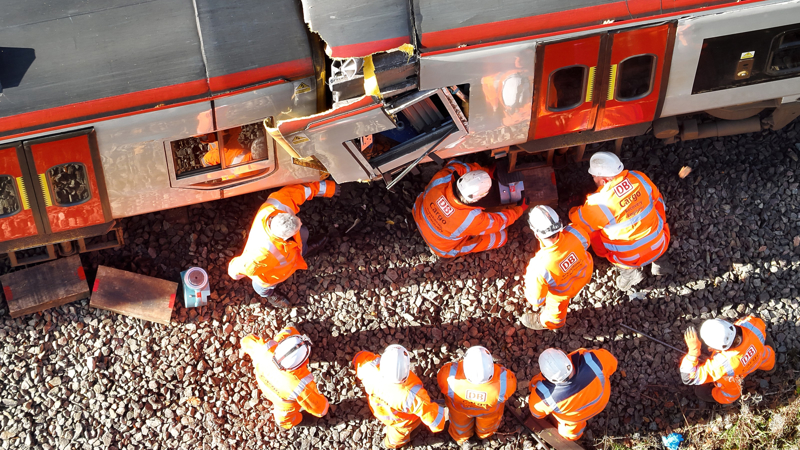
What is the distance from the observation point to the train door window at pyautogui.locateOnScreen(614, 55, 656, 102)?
19.3 ft

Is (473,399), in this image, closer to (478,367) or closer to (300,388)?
(478,367)

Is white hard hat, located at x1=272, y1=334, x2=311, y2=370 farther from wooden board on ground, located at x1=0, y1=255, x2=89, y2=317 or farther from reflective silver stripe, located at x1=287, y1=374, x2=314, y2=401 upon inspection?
wooden board on ground, located at x1=0, y1=255, x2=89, y2=317

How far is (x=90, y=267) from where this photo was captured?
6945mm

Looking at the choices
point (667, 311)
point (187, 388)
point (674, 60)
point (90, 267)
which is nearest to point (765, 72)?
point (674, 60)

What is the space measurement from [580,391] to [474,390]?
3.09ft

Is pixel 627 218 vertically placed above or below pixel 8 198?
below

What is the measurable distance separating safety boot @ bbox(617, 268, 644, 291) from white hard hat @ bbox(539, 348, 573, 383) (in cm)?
122

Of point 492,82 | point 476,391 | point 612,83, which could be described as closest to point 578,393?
point 476,391

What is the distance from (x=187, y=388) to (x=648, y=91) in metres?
5.12

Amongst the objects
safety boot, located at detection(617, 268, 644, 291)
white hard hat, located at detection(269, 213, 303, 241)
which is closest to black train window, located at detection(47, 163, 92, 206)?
white hard hat, located at detection(269, 213, 303, 241)

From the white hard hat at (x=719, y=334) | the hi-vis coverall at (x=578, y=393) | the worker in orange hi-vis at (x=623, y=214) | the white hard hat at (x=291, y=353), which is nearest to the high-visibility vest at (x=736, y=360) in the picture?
the white hard hat at (x=719, y=334)

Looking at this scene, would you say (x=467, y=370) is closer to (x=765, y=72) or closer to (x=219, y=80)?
(x=219, y=80)

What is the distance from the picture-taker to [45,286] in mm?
6738

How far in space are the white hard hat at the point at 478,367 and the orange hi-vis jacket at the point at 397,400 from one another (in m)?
0.47
